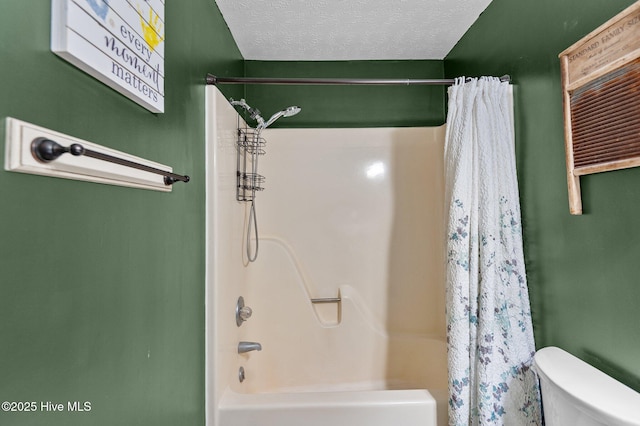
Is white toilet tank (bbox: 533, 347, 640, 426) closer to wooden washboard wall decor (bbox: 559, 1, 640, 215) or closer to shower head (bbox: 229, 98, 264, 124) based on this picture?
wooden washboard wall decor (bbox: 559, 1, 640, 215)

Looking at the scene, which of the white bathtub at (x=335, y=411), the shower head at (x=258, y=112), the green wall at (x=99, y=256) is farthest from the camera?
the shower head at (x=258, y=112)

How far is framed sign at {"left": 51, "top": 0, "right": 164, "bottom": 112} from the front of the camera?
757 mm

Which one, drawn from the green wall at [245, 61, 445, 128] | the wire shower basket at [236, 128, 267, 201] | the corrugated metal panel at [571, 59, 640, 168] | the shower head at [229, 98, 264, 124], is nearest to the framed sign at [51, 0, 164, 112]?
the shower head at [229, 98, 264, 124]

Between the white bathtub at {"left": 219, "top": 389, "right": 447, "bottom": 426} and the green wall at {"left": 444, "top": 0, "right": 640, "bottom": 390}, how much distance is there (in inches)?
22.5

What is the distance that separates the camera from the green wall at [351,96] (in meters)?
2.76

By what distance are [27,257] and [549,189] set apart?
1.62 meters

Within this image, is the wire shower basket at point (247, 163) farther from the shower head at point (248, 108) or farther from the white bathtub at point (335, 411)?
the white bathtub at point (335, 411)

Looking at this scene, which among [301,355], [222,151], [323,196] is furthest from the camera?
[323,196]

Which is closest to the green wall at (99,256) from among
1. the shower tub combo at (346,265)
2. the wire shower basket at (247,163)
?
the wire shower basket at (247,163)

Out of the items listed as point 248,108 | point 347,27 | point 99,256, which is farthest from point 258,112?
point 99,256

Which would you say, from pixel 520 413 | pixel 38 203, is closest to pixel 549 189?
pixel 520 413

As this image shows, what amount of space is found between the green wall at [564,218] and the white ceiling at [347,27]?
36 centimetres

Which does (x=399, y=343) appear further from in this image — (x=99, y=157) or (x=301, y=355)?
(x=99, y=157)

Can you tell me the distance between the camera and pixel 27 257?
681 millimetres
